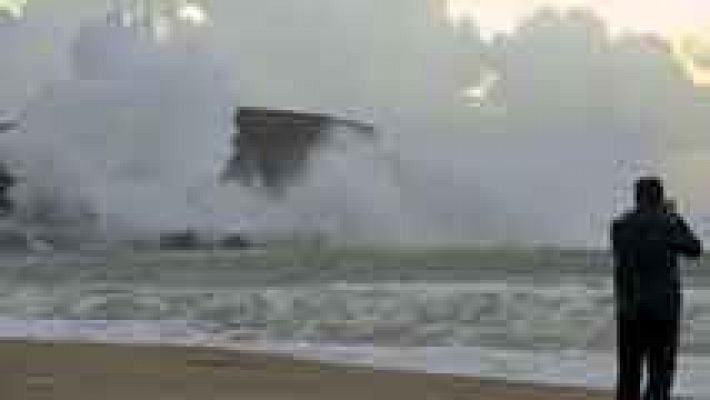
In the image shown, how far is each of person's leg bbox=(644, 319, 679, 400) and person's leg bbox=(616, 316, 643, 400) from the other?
0.09 metres

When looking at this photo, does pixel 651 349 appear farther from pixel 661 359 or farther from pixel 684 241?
pixel 684 241

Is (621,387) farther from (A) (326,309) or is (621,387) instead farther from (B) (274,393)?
(A) (326,309)

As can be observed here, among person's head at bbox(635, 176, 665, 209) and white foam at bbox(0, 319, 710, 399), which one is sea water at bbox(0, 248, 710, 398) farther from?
person's head at bbox(635, 176, 665, 209)

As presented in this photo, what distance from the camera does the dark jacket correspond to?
9.01 metres

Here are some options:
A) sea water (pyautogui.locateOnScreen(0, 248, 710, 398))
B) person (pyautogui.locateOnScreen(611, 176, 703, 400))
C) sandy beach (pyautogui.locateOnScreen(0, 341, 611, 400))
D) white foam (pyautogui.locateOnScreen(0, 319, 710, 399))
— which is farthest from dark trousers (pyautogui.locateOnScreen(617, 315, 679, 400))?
sea water (pyautogui.locateOnScreen(0, 248, 710, 398))

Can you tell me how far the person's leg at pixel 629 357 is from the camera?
913 cm

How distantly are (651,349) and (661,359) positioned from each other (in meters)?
0.07

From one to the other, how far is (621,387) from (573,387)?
500cm

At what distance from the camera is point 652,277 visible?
9055 millimetres

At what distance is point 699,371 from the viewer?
53.8 ft

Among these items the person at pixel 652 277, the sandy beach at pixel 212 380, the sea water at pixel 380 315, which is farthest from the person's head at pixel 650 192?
the sea water at pixel 380 315

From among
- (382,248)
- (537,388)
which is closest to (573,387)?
(537,388)

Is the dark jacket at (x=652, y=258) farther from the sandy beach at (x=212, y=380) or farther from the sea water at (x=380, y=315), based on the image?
the sea water at (x=380, y=315)

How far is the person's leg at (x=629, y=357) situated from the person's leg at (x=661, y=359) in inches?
3.4
